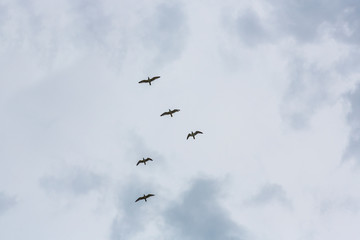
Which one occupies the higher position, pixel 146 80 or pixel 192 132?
pixel 146 80

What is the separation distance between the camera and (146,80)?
589ft

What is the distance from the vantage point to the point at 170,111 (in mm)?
182250

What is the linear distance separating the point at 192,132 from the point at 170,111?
14.5 meters

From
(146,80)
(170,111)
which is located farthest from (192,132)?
(146,80)

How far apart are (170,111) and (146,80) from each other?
18038 mm

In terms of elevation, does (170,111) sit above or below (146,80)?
below

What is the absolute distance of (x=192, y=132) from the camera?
607 feet

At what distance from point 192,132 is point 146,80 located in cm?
3241

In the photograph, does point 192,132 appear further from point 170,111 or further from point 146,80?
point 146,80
